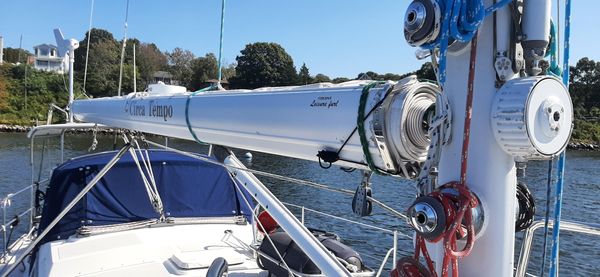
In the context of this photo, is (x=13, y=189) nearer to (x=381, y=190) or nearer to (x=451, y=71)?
(x=381, y=190)

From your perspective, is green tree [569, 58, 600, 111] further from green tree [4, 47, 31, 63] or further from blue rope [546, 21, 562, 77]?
green tree [4, 47, 31, 63]

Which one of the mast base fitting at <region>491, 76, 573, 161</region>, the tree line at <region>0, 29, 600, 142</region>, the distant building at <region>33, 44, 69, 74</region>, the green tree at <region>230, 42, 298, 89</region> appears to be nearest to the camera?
the mast base fitting at <region>491, 76, 573, 161</region>

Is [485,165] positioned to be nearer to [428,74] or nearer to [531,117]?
[531,117]

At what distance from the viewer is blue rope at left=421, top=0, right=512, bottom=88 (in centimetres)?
140

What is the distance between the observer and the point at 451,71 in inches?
59.6

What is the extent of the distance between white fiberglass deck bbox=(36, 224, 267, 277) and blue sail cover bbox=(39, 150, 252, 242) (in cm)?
20

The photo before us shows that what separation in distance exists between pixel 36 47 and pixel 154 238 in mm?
85341

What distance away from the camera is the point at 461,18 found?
142 cm

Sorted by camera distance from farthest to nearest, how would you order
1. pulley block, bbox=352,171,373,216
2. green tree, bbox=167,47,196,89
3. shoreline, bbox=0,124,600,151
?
green tree, bbox=167,47,196,89
shoreline, bbox=0,124,600,151
pulley block, bbox=352,171,373,216

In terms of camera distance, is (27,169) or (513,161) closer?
(513,161)

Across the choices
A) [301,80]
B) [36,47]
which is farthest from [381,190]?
[36,47]

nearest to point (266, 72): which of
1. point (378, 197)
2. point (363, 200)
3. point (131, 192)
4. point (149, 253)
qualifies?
point (131, 192)

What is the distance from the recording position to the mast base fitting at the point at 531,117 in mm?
1291

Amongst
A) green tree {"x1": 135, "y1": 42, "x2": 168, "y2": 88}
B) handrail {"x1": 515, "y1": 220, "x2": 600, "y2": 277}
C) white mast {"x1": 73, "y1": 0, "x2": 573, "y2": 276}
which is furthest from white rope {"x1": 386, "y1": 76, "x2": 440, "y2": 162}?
green tree {"x1": 135, "y1": 42, "x2": 168, "y2": 88}
